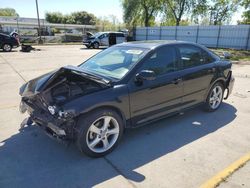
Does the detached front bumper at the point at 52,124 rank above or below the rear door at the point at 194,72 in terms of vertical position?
below

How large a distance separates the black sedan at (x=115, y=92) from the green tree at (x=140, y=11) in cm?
3549

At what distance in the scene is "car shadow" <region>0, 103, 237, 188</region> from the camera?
9.52 feet

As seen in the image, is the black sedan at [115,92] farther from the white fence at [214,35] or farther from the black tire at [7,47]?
the white fence at [214,35]

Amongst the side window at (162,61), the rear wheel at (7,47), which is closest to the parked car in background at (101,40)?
the rear wheel at (7,47)

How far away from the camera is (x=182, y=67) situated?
4371 mm

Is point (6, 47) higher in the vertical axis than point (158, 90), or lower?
lower

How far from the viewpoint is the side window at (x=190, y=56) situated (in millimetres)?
4438

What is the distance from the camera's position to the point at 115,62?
4227mm

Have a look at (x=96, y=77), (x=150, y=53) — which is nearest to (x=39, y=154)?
(x=96, y=77)

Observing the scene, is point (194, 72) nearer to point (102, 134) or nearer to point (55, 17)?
point (102, 134)

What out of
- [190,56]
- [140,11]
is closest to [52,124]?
[190,56]

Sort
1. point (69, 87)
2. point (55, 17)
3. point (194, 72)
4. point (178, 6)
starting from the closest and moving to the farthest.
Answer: point (69, 87), point (194, 72), point (178, 6), point (55, 17)

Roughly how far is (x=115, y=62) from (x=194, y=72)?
5.09 feet

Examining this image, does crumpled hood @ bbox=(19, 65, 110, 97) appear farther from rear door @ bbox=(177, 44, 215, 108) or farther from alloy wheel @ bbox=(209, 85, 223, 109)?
alloy wheel @ bbox=(209, 85, 223, 109)
